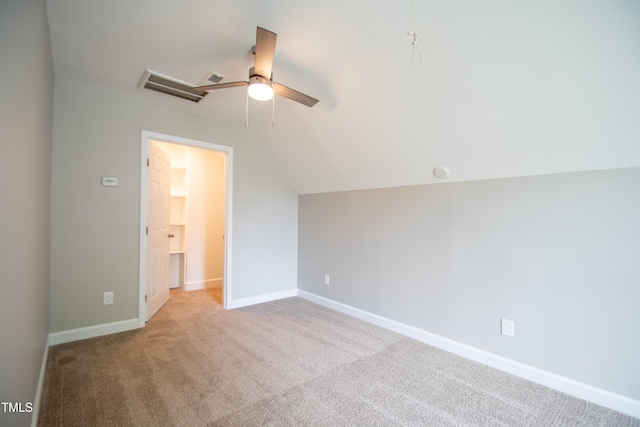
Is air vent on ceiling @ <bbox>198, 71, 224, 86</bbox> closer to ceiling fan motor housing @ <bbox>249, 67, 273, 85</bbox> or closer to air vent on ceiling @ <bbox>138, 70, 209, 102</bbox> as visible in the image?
air vent on ceiling @ <bbox>138, 70, 209, 102</bbox>

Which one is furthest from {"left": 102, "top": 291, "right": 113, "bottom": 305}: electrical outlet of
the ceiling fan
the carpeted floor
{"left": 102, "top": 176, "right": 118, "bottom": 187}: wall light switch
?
the ceiling fan

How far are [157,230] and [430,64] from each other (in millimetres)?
3440

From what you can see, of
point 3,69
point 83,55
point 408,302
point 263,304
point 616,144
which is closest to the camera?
point 3,69

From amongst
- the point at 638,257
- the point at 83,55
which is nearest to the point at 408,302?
the point at 638,257

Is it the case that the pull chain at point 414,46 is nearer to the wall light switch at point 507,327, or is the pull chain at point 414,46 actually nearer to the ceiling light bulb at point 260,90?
the ceiling light bulb at point 260,90

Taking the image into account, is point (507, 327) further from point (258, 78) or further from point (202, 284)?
point (202, 284)

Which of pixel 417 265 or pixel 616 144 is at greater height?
pixel 616 144

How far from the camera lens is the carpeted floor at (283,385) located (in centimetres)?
167

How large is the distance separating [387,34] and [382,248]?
2.08 meters

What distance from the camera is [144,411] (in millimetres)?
1708

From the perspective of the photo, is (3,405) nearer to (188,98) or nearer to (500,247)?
(188,98)

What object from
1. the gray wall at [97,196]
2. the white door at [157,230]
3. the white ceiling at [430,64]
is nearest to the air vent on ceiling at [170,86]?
the white ceiling at [430,64]

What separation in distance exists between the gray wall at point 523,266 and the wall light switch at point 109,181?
8.97 ft

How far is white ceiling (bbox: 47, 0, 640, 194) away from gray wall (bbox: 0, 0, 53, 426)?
0.67 metres
